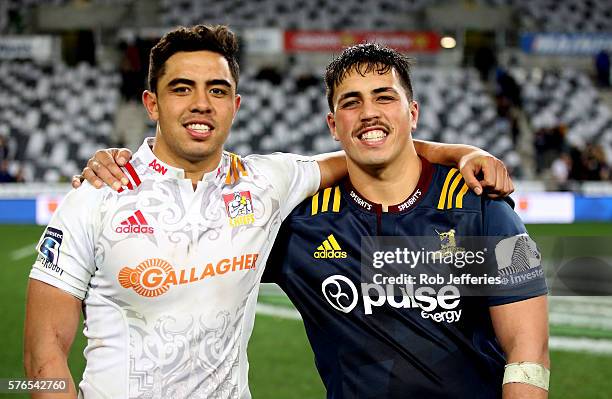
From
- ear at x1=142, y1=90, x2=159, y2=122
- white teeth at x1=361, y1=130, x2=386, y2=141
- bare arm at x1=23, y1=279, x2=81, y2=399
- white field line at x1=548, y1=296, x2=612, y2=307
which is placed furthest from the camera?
white field line at x1=548, y1=296, x2=612, y2=307

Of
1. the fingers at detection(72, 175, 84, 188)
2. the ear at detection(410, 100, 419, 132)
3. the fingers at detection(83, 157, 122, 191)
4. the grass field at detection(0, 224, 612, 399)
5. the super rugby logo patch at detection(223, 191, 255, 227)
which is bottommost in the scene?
the grass field at detection(0, 224, 612, 399)

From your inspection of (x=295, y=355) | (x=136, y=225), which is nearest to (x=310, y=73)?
(x=295, y=355)

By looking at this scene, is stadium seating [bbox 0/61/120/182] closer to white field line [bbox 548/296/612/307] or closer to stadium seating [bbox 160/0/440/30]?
stadium seating [bbox 160/0/440/30]

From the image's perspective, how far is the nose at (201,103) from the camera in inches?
107

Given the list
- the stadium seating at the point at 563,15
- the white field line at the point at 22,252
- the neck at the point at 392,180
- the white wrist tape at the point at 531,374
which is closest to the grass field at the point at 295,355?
the white field line at the point at 22,252

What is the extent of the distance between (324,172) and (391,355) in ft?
2.66

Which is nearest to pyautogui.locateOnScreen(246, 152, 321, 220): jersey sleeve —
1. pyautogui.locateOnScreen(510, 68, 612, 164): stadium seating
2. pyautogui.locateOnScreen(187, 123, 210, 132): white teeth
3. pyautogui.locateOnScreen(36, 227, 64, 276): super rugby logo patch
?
pyautogui.locateOnScreen(187, 123, 210, 132): white teeth

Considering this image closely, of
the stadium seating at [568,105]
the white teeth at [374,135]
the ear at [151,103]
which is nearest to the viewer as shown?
the ear at [151,103]

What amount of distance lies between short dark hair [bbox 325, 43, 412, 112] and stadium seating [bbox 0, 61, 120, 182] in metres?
14.4

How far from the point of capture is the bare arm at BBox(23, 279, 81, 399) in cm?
250

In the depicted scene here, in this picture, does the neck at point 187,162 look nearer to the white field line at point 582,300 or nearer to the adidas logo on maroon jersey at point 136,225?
the adidas logo on maroon jersey at point 136,225

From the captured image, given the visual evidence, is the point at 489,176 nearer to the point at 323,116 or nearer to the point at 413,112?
the point at 413,112

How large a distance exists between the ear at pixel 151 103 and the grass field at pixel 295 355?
8.96 feet

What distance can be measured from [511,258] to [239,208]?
3.33ft
